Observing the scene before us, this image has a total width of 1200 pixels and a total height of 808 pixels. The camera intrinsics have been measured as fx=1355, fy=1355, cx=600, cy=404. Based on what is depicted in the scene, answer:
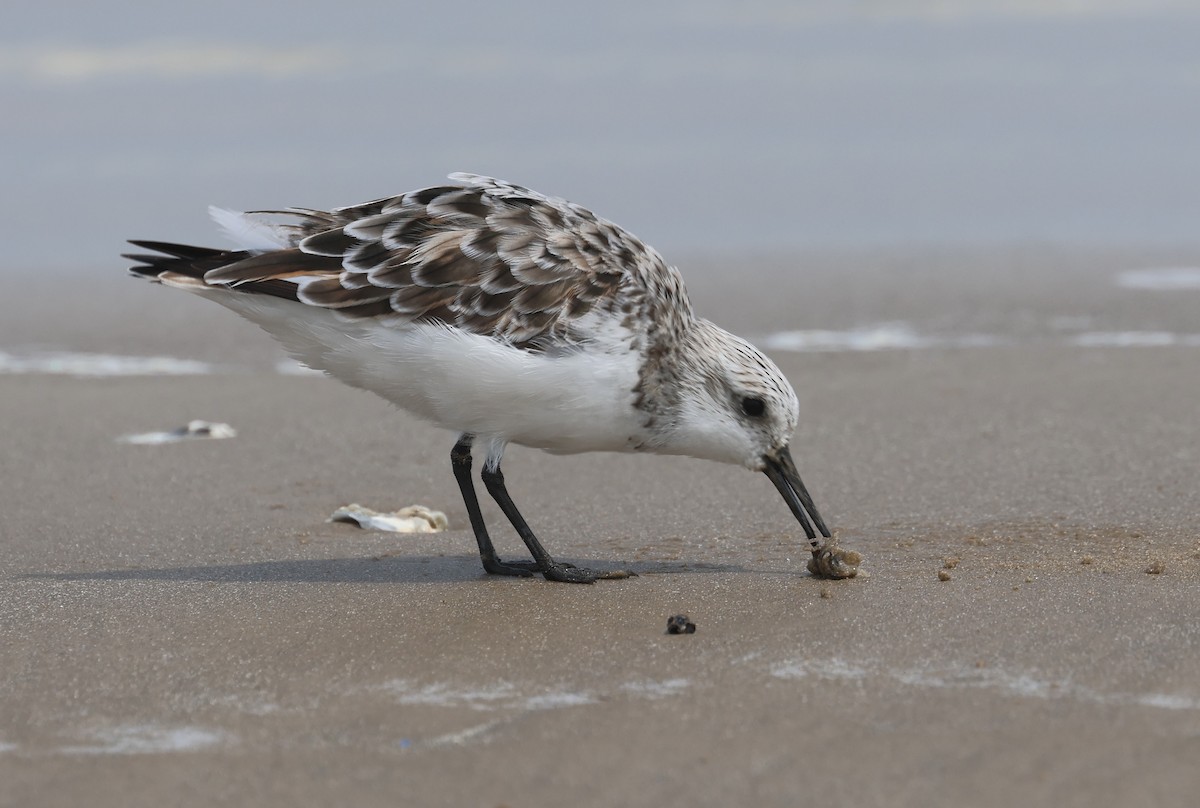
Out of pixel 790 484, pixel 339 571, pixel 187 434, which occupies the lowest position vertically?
pixel 187 434

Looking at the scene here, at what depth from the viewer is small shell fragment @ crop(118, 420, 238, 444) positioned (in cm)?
951

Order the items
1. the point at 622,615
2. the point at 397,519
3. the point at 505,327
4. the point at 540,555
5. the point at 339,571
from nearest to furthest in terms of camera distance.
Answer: the point at 622,615
the point at 505,327
the point at 540,555
the point at 339,571
the point at 397,519

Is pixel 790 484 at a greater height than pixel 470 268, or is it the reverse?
pixel 470 268

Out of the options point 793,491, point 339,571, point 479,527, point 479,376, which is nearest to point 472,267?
point 479,376

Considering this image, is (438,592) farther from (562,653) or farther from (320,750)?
(320,750)

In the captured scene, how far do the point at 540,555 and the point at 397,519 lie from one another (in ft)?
4.99

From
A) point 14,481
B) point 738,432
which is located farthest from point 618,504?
point 14,481

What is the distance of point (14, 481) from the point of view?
8.28 metres

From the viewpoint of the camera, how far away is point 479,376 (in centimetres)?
572

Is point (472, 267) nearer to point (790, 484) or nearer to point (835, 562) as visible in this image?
point (790, 484)

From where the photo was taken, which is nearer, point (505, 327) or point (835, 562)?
point (835, 562)

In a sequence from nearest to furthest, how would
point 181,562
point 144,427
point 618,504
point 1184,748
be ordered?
point 1184,748 → point 181,562 → point 618,504 → point 144,427

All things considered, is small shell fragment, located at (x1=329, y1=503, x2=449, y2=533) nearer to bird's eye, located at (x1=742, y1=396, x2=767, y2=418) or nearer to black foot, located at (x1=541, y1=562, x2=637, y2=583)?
black foot, located at (x1=541, y1=562, x2=637, y2=583)

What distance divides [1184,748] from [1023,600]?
5.07 ft
